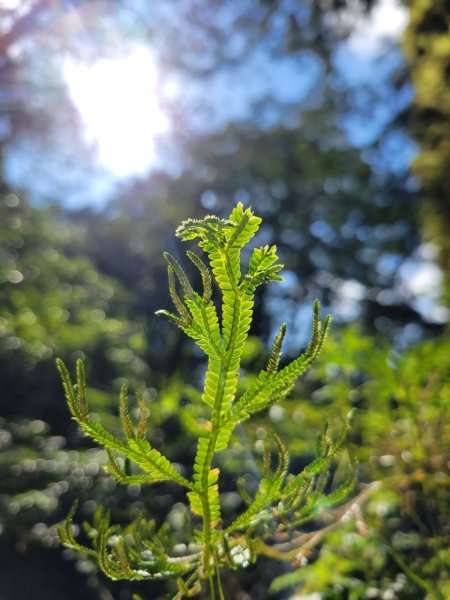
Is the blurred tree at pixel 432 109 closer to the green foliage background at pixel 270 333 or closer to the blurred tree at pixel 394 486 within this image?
the green foliage background at pixel 270 333

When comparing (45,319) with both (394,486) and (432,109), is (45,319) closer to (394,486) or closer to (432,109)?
(394,486)

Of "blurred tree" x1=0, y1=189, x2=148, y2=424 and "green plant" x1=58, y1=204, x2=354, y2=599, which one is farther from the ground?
"blurred tree" x1=0, y1=189, x2=148, y2=424

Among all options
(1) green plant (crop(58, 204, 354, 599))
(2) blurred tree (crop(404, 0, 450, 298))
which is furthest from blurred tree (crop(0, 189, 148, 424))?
(1) green plant (crop(58, 204, 354, 599))

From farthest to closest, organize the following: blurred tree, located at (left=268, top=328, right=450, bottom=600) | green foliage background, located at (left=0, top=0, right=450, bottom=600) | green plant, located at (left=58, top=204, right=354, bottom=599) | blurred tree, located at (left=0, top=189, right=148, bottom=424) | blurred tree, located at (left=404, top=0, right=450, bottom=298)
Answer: blurred tree, located at (left=0, top=189, right=148, bottom=424) → blurred tree, located at (left=404, top=0, right=450, bottom=298) → green foliage background, located at (left=0, top=0, right=450, bottom=600) → blurred tree, located at (left=268, top=328, right=450, bottom=600) → green plant, located at (left=58, top=204, right=354, bottom=599)

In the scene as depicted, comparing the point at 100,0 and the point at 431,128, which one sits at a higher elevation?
the point at 100,0

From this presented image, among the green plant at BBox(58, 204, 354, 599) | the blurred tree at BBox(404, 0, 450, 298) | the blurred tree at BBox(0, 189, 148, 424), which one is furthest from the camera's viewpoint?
the blurred tree at BBox(0, 189, 148, 424)

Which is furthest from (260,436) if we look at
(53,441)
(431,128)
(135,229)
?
(135,229)

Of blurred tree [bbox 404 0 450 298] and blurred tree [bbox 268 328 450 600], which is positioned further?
blurred tree [bbox 404 0 450 298]

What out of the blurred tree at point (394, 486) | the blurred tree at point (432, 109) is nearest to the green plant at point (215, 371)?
the blurred tree at point (394, 486)

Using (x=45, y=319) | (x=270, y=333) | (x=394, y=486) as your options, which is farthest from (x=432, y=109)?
(x=270, y=333)

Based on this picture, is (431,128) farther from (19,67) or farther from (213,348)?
(19,67)

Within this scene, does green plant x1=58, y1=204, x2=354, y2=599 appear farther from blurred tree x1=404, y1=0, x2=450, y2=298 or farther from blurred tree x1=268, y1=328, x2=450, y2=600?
blurred tree x1=404, y1=0, x2=450, y2=298
